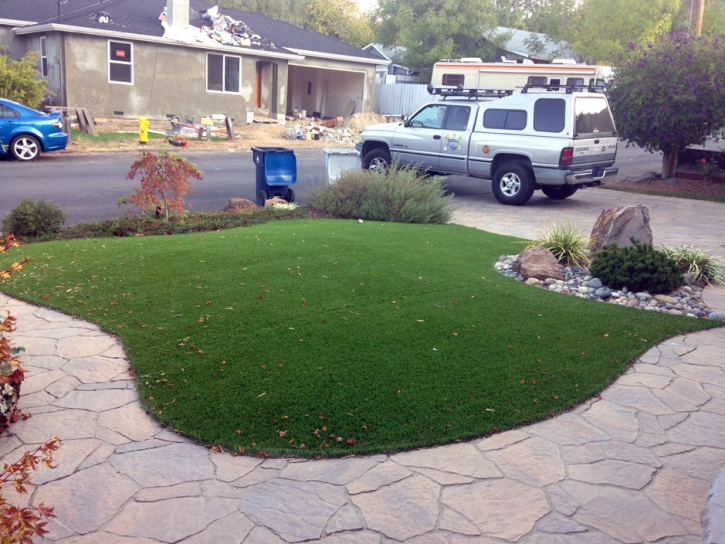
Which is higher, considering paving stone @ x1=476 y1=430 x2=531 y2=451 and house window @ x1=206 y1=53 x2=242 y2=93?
house window @ x1=206 y1=53 x2=242 y2=93

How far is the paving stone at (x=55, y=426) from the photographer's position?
3904 millimetres

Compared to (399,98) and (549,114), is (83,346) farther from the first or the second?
(399,98)

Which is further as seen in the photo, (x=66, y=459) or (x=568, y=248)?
(x=568, y=248)

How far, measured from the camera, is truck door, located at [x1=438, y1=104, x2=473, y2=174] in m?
14.1

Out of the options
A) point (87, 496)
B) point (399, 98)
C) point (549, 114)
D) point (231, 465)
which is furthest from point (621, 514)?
point (399, 98)

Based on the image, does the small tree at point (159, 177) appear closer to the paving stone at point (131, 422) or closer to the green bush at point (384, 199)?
the green bush at point (384, 199)

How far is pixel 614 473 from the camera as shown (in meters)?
3.76

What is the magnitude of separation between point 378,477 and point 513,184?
35.8 ft

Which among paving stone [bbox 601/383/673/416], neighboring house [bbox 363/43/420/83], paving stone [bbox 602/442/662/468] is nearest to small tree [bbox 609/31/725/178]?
paving stone [bbox 601/383/673/416]

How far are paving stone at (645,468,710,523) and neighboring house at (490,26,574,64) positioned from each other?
40226 mm

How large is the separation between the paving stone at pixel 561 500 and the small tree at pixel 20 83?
2018 centimetres

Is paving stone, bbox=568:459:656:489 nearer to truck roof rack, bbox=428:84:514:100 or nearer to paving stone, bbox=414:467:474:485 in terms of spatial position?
paving stone, bbox=414:467:474:485

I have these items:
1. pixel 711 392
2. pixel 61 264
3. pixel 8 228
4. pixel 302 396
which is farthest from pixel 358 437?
pixel 8 228

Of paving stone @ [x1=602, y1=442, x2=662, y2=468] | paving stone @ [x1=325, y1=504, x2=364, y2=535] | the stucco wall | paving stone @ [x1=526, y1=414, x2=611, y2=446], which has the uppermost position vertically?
the stucco wall
